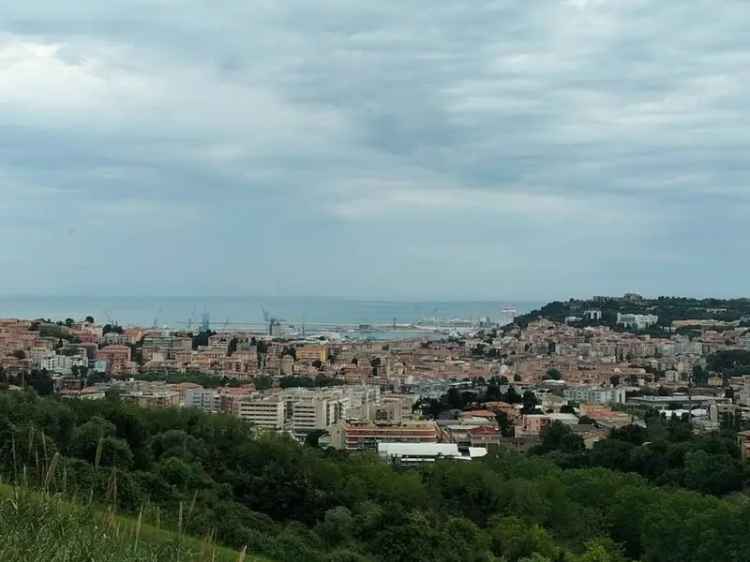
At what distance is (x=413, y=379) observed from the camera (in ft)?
144

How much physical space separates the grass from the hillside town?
10.4 metres

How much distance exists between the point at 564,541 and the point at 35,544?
31.9 feet

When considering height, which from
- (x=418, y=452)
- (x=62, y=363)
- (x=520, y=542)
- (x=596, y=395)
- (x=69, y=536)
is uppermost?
(x=69, y=536)

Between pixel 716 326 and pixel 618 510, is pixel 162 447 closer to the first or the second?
pixel 618 510

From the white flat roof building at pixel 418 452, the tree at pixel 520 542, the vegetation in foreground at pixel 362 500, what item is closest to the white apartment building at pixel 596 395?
the white flat roof building at pixel 418 452

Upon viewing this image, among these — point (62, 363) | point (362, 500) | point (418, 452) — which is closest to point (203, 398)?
point (418, 452)

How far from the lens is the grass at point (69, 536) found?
2.42 metres

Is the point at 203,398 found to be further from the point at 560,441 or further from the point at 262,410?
the point at 560,441

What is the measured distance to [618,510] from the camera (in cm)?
1231

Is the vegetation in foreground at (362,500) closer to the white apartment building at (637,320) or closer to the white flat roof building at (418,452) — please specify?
the white flat roof building at (418,452)

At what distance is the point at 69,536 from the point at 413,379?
136 feet

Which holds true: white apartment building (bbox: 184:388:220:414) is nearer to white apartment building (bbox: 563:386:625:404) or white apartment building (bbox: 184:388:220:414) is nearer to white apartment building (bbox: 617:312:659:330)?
white apartment building (bbox: 563:386:625:404)

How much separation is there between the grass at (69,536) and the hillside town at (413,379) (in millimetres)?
10415

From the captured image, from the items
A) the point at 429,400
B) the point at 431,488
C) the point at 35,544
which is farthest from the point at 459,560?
the point at 429,400
